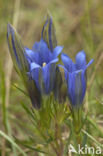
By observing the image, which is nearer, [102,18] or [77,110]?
[77,110]

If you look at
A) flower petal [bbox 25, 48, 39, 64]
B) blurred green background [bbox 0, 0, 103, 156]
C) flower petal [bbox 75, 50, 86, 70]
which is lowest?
flower petal [bbox 75, 50, 86, 70]

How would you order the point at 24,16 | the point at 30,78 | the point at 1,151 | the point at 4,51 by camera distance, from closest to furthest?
1. the point at 30,78
2. the point at 1,151
3. the point at 4,51
4. the point at 24,16

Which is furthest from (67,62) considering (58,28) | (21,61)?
(58,28)

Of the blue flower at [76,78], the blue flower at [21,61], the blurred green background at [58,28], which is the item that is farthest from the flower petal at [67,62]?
the blurred green background at [58,28]

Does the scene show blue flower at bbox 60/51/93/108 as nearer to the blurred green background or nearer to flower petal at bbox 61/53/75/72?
flower petal at bbox 61/53/75/72

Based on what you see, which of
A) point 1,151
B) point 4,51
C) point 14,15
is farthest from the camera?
point 4,51

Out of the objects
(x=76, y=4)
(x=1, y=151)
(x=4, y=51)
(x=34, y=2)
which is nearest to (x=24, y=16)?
(x=34, y=2)

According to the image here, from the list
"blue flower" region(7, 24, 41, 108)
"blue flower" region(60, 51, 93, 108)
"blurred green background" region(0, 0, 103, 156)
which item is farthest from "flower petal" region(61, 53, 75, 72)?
"blurred green background" region(0, 0, 103, 156)

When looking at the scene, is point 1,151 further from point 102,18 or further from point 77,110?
point 102,18
